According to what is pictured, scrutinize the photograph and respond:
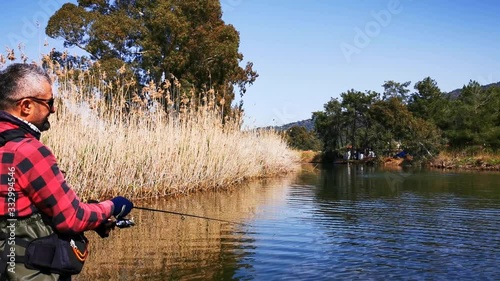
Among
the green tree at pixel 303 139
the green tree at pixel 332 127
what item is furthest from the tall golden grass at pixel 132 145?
the green tree at pixel 303 139

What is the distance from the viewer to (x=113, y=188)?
9.39 metres

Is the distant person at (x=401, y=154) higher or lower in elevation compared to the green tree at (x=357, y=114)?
lower

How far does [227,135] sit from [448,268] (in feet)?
33.6

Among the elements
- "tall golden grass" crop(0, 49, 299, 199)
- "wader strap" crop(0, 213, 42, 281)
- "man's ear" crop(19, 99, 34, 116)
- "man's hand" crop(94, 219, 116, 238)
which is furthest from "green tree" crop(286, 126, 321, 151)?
"wader strap" crop(0, 213, 42, 281)

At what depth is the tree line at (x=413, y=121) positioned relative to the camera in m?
39.9

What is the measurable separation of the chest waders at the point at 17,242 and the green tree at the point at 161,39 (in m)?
19.0

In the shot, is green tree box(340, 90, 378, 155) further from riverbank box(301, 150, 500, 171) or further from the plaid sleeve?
the plaid sleeve

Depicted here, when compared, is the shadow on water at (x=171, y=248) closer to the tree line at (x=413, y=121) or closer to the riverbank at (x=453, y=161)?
the riverbank at (x=453, y=161)

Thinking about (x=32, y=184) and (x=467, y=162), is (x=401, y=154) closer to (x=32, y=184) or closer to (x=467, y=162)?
(x=467, y=162)

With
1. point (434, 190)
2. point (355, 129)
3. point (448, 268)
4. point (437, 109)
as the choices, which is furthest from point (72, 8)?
point (437, 109)

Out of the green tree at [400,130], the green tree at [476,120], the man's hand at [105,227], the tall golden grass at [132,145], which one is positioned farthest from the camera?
the green tree at [400,130]

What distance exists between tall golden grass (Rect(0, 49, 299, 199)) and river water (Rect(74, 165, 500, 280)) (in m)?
0.82

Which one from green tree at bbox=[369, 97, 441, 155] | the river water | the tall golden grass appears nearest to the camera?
the river water

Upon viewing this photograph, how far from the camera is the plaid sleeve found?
7.15ft
